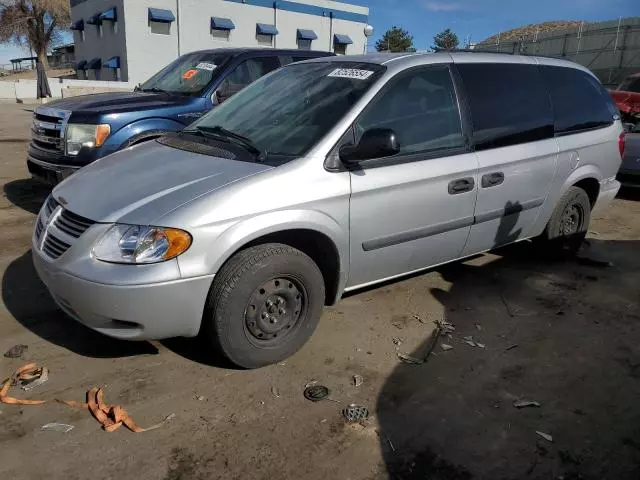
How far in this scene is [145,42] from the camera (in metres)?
27.8

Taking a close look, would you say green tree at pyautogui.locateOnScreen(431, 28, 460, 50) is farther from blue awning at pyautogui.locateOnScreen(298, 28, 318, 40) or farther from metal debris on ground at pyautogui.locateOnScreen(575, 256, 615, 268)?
metal debris on ground at pyautogui.locateOnScreen(575, 256, 615, 268)

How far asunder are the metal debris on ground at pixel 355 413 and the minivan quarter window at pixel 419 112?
64.6 inches

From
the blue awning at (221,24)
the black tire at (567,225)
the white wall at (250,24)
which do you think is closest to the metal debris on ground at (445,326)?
the black tire at (567,225)

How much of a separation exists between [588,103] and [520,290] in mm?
1882

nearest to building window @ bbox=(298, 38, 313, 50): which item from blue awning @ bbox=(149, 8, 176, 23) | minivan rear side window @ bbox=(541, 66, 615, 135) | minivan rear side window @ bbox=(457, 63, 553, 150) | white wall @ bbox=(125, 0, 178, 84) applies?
white wall @ bbox=(125, 0, 178, 84)

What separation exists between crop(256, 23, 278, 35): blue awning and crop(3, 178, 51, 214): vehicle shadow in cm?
2607

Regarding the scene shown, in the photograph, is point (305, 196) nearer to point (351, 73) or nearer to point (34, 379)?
point (351, 73)

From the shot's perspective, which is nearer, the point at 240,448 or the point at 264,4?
the point at 240,448

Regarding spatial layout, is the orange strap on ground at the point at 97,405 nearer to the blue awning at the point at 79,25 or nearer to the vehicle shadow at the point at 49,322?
the vehicle shadow at the point at 49,322

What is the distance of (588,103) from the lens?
4844 millimetres

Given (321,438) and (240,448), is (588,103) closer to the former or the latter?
(321,438)

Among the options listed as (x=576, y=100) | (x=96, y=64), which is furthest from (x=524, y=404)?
(x=96, y=64)

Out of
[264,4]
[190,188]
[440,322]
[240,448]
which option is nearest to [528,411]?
[440,322]

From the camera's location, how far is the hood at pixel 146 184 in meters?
2.84
